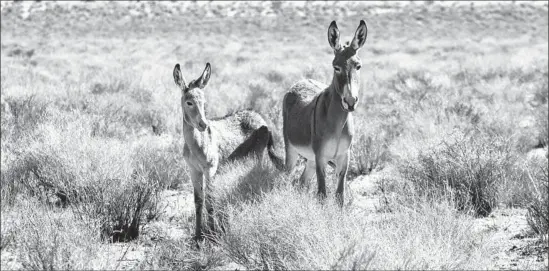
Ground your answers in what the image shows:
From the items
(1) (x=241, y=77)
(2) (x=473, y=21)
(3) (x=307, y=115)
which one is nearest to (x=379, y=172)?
(3) (x=307, y=115)

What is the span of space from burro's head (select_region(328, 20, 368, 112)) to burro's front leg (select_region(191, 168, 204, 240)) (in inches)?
71.8

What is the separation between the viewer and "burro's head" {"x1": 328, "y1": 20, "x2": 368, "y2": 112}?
5.77 m

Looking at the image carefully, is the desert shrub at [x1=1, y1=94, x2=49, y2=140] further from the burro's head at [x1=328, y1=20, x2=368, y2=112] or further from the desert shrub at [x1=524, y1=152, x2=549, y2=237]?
the desert shrub at [x1=524, y1=152, x2=549, y2=237]

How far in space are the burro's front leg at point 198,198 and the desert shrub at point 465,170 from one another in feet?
8.52

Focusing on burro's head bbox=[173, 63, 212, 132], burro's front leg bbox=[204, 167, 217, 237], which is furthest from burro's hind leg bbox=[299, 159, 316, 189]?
burro's head bbox=[173, 63, 212, 132]

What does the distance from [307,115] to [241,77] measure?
12993 mm

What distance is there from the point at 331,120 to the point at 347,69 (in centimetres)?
72

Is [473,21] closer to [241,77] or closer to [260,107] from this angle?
[241,77]

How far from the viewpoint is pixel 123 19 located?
187 ft

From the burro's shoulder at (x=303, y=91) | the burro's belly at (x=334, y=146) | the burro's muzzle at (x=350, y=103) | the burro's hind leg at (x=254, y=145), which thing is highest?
the burro's muzzle at (x=350, y=103)

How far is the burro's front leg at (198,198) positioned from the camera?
20.5 ft

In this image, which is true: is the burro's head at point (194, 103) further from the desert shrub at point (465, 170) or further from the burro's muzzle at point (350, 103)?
the desert shrub at point (465, 170)

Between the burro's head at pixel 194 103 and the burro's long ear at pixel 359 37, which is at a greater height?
the burro's long ear at pixel 359 37

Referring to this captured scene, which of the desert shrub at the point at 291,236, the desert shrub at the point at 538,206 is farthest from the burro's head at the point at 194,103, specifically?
the desert shrub at the point at 538,206
